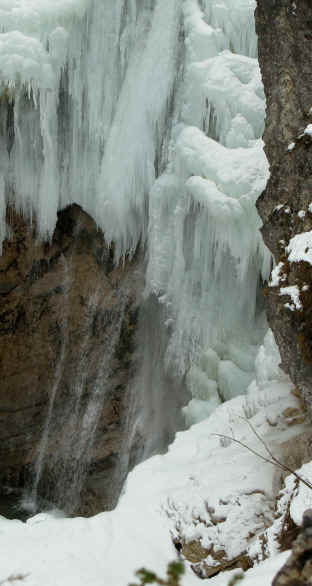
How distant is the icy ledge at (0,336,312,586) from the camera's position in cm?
245

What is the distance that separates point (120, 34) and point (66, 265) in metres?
2.89

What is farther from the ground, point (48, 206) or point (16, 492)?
point (48, 206)

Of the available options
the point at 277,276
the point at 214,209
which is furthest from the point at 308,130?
the point at 214,209

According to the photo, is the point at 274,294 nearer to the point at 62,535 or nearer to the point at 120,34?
the point at 62,535

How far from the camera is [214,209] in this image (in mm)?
4410

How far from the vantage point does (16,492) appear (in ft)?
24.8

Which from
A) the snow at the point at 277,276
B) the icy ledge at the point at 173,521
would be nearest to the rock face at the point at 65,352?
the icy ledge at the point at 173,521

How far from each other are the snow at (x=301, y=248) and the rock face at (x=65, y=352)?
13.3 ft

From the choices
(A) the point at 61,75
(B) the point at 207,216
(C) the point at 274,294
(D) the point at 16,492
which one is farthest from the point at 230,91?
(D) the point at 16,492

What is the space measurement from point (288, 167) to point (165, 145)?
2690 millimetres

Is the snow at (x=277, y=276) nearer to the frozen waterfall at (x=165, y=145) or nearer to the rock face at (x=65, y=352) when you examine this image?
the frozen waterfall at (x=165, y=145)

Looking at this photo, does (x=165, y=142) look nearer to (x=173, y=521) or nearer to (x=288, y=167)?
(x=288, y=167)

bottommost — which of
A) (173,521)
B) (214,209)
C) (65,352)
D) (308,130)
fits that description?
(65,352)

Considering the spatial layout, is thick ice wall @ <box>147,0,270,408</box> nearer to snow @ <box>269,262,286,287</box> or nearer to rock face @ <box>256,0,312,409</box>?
rock face @ <box>256,0,312,409</box>
